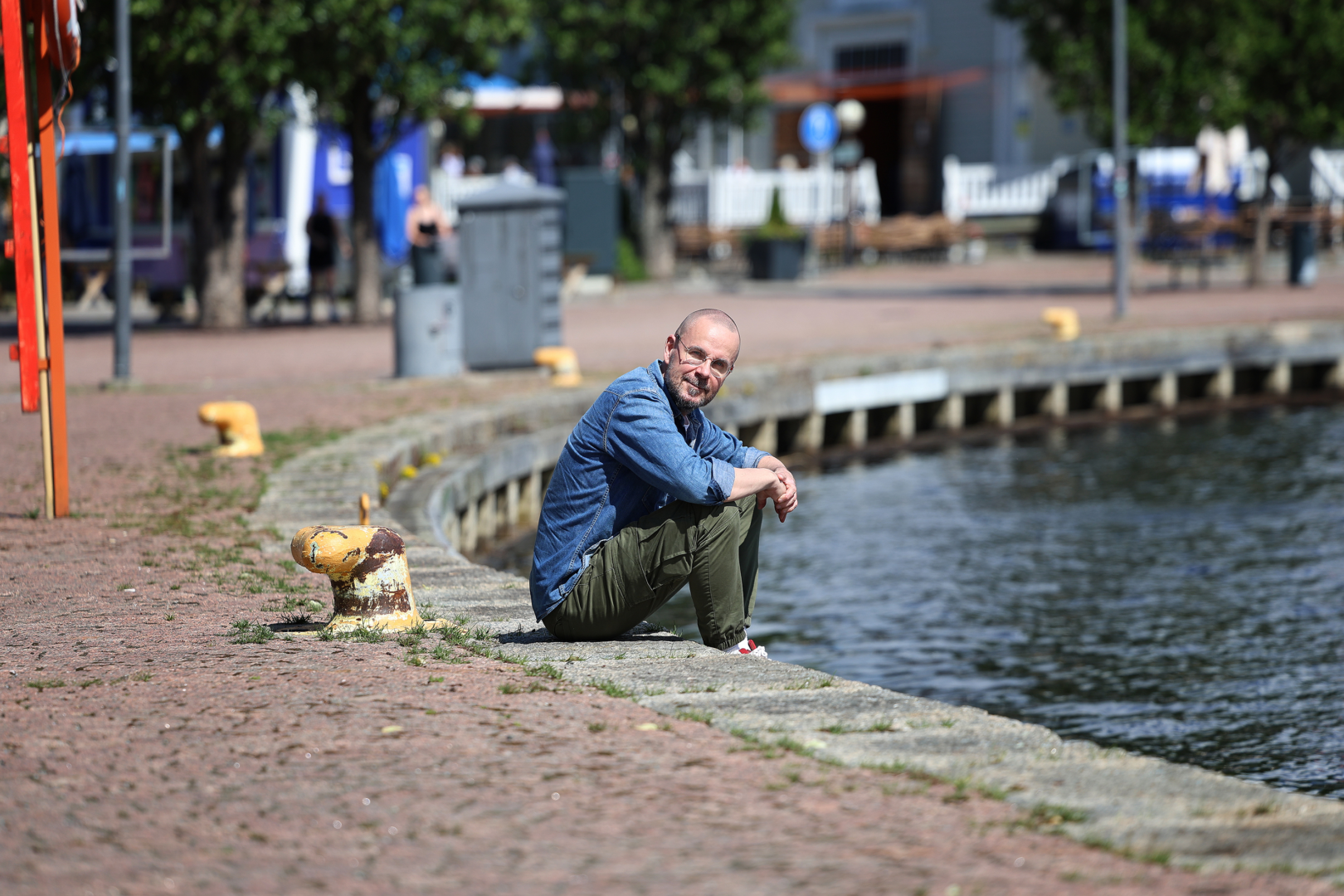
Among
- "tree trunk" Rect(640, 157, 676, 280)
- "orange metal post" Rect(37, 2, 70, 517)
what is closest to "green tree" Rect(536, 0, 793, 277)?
"tree trunk" Rect(640, 157, 676, 280)

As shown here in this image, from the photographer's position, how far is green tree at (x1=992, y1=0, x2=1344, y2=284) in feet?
80.0

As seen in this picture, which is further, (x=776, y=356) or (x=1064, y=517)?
(x=776, y=356)

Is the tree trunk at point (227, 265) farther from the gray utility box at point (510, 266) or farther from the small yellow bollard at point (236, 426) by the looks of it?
the small yellow bollard at point (236, 426)

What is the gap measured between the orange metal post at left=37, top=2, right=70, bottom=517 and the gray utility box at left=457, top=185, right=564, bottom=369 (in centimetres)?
751

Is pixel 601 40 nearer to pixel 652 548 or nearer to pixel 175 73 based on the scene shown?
pixel 175 73

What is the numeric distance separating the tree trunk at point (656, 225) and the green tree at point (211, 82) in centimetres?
977

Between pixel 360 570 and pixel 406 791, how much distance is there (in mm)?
1979

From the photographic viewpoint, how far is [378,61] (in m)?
21.6

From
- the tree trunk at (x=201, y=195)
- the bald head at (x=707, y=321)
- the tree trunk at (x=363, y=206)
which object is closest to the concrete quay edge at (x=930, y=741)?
the bald head at (x=707, y=321)

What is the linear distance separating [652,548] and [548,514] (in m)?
0.41

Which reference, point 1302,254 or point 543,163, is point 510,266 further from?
point 543,163

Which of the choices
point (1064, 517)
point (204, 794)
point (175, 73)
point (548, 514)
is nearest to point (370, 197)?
point (175, 73)

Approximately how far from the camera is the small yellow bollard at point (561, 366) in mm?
15172

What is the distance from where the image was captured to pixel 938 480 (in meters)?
15.3
